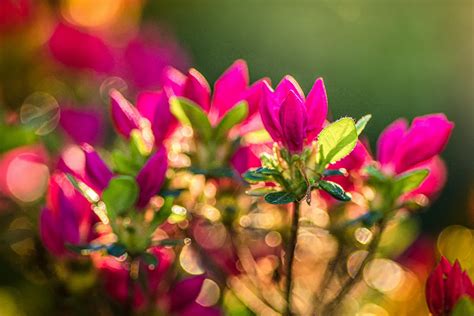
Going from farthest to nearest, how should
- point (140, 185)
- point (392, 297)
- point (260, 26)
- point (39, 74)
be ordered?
point (260, 26) < point (39, 74) < point (392, 297) < point (140, 185)

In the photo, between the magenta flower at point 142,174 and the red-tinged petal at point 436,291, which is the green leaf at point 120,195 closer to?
the magenta flower at point 142,174

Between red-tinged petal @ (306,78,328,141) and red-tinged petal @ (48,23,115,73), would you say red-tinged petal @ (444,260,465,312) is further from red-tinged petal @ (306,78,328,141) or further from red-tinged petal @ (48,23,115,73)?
red-tinged petal @ (48,23,115,73)

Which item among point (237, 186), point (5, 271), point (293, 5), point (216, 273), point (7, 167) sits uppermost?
point (237, 186)

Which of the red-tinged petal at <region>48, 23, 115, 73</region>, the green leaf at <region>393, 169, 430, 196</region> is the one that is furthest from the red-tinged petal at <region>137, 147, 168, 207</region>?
the red-tinged petal at <region>48, 23, 115, 73</region>

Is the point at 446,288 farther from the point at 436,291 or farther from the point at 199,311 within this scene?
the point at 199,311

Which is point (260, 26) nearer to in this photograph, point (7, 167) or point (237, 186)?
point (7, 167)

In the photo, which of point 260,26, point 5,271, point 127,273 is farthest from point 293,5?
point 127,273
